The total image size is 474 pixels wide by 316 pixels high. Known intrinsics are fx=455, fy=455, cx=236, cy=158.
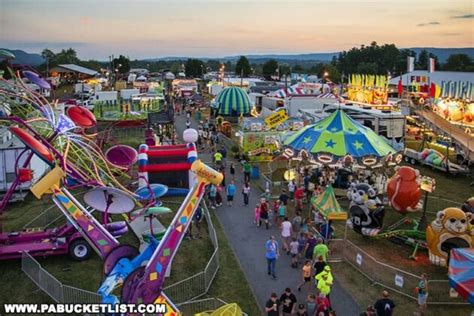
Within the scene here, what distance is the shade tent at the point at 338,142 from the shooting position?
16.9 meters

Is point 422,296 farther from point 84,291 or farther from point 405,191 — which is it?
point 84,291

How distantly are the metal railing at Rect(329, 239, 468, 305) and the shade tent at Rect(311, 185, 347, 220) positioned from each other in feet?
2.46

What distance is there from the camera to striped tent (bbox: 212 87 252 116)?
36.4 meters

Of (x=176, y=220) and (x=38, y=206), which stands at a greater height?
(x=176, y=220)

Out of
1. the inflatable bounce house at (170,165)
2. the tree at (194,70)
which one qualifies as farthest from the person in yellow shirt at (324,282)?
the tree at (194,70)

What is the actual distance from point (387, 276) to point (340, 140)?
6551 millimetres

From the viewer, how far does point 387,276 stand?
11883 mm

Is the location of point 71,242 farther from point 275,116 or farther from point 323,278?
point 275,116

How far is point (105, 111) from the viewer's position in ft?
127

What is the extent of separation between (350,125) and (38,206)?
12.5 metres

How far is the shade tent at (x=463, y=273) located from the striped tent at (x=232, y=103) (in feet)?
90.1

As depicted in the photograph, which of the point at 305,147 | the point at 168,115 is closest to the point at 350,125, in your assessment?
the point at 305,147

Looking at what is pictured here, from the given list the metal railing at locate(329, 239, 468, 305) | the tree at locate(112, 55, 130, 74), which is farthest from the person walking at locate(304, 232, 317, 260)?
the tree at locate(112, 55, 130, 74)

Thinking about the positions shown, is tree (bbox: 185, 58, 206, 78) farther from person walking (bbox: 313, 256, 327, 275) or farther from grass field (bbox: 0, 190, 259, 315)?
person walking (bbox: 313, 256, 327, 275)
